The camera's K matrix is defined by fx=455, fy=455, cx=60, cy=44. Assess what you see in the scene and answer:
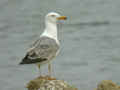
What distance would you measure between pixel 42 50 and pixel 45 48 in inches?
4.7

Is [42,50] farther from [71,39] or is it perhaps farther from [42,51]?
[71,39]

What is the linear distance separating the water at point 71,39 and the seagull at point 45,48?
220 inches

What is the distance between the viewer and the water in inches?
653

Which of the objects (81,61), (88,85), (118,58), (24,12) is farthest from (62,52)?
(24,12)

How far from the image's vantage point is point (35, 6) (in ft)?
80.6

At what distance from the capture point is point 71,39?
20.0 m

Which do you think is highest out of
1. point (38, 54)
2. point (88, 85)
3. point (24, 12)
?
point (24, 12)

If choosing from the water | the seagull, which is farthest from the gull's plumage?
the water

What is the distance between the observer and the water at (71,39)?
1659cm

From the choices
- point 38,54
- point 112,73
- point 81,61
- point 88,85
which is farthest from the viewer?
point 81,61

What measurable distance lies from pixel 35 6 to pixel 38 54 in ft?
50.5

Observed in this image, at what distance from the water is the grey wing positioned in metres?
5.67

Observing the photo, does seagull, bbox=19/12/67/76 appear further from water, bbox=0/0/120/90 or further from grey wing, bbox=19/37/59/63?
Answer: water, bbox=0/0/120/90

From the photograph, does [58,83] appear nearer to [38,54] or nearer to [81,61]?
[38,54]
